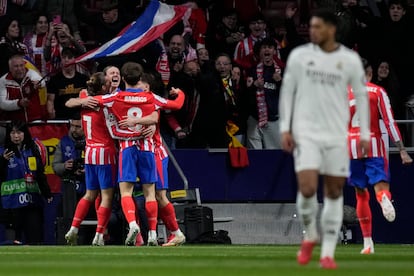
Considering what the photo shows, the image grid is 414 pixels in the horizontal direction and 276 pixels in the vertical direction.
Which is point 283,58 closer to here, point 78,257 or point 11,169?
point 11,169

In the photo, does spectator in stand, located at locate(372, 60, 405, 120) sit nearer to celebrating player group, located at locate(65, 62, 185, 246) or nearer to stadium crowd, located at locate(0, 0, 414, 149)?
stadium crowd, located at locate(0, 0, 414, 149)

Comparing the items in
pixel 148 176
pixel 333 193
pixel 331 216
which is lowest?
pixel 148 176

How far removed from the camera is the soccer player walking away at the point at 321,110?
12547mm

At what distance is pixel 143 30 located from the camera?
2342cm

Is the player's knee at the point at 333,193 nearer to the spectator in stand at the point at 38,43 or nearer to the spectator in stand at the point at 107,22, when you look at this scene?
the spectator in stand at the point at 38,43

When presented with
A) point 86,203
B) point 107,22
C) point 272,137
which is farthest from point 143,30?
point 86,203

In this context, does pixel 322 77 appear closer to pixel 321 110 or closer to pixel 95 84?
pixel 321 110

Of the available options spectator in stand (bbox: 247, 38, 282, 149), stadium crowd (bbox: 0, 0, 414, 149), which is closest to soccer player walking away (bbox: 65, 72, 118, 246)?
stadium crowd (bbox: 0, 0, 414, 149)

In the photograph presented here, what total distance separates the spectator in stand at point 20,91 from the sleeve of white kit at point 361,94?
10.5 metres

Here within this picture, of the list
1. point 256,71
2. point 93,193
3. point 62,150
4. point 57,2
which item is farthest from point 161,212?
point 57,2

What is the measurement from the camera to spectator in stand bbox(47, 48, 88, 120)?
22.8 m

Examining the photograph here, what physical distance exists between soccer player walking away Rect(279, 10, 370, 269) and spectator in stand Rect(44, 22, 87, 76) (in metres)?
10.9

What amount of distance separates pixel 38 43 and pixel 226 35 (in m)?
3.32

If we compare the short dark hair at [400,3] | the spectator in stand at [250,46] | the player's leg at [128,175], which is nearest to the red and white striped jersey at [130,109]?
the player's leg at [128,175]
